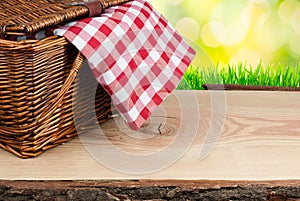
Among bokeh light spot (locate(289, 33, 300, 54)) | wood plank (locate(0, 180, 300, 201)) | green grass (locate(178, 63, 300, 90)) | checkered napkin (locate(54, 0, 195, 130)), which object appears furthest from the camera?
bokeh light spot (locate(289, 33, 300, 54))

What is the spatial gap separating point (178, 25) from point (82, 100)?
77cm

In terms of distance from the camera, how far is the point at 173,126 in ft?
4.80

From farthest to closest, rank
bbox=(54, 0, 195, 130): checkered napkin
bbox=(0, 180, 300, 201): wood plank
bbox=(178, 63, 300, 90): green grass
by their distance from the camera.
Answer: bbox=(178, 63, 300, 90): green grass < bbox=(54, 0, 195, 130): checkered napkin < bbox=(0, 180, 300, 201): wood plank

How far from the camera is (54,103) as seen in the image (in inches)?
50.3

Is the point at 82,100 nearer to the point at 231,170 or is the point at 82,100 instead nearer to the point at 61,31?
the point at 61,31

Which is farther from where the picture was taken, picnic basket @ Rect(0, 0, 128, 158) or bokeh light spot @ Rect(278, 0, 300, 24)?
bokeh light spot @ Rect(278, 0, 300, 24)

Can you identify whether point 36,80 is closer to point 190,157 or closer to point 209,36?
point 190,157

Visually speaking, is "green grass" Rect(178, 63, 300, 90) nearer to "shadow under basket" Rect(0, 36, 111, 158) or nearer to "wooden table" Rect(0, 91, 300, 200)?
"wooden table" Rect(0, 91, 300, 200)

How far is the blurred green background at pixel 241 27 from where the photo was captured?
6.72 feet

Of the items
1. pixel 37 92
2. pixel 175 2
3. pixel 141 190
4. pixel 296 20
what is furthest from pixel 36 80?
pixel 296 20

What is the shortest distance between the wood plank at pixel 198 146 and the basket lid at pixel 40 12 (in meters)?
0.28

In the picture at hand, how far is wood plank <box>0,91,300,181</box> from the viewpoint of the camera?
124 centimetres

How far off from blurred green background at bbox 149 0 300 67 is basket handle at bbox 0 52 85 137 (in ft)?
2.69

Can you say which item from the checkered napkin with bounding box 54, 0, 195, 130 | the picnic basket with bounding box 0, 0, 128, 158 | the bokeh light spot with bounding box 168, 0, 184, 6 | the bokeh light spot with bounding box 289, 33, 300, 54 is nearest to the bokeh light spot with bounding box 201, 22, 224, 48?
the bokeh light spot with bounding box 168, 0, 184, 6
